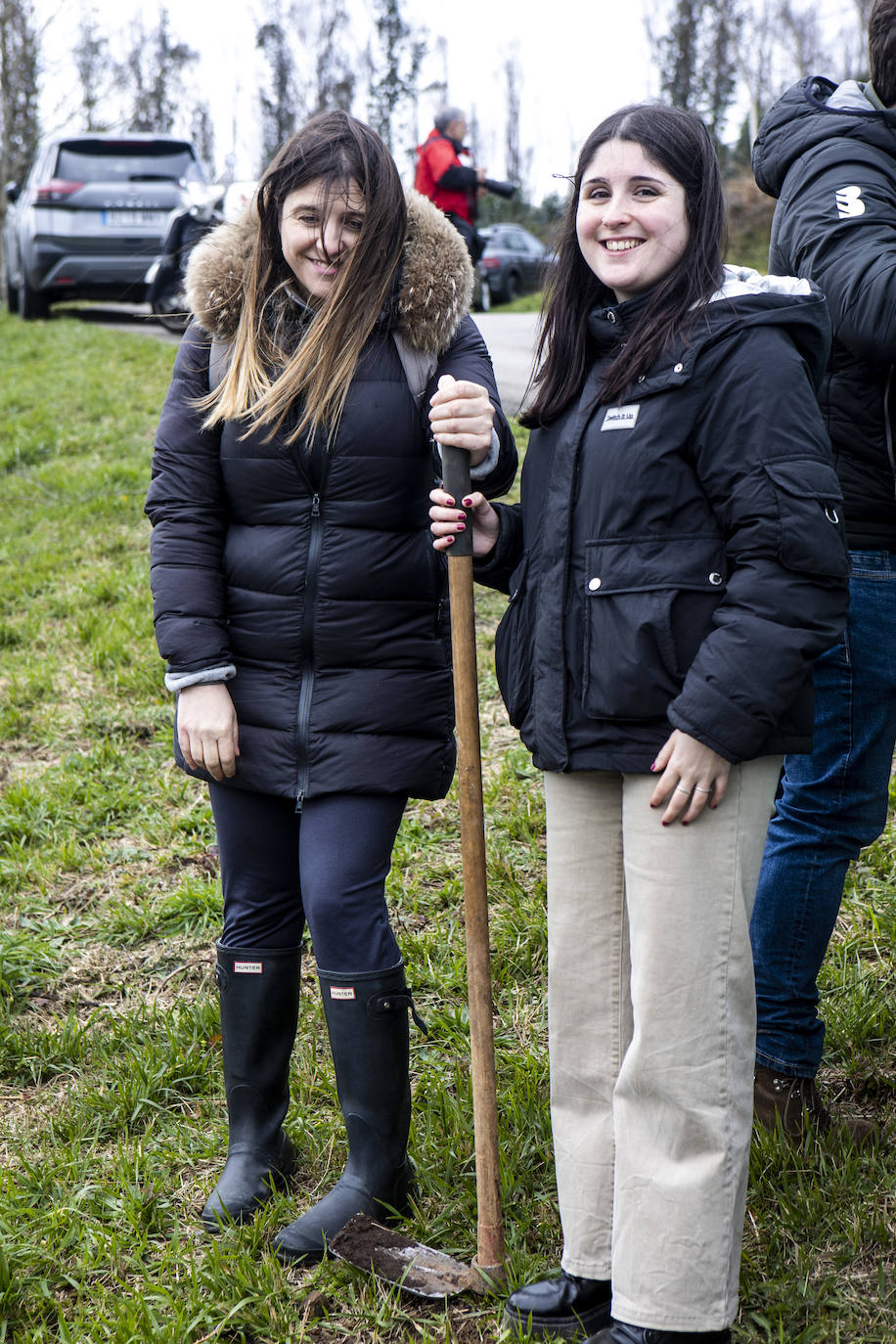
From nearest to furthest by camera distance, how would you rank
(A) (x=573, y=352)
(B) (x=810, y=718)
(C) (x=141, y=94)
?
(B) (x=810, y=718), (A) (x=573, y=352), (C) (x=141, y=94)

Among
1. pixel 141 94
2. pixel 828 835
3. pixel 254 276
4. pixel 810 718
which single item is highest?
pixel 141 94

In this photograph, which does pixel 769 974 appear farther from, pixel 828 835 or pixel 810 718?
pixel 810 718

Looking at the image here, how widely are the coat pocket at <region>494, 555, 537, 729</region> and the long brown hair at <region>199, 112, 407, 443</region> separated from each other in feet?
1.71

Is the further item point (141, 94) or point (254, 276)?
point (141, 94)

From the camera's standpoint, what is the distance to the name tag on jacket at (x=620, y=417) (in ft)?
6.93

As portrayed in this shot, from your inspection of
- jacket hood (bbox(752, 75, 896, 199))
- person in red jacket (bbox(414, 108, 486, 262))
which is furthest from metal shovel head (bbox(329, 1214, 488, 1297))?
person in red jacket (bbox(414, 108, 486, 262))

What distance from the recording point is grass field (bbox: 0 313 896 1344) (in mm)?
2432

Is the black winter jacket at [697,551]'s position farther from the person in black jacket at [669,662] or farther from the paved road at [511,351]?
the paved road at [511,351]

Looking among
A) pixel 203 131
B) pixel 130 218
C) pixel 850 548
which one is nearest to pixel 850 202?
pixel 850 548

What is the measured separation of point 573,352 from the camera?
2291 millimetres

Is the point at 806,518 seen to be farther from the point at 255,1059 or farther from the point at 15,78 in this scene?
the point at 15,78

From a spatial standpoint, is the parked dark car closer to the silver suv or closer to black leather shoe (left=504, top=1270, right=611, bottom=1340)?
the silver suv

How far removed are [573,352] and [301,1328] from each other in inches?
71.5

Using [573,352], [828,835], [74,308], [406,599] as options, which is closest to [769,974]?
[828,835]
